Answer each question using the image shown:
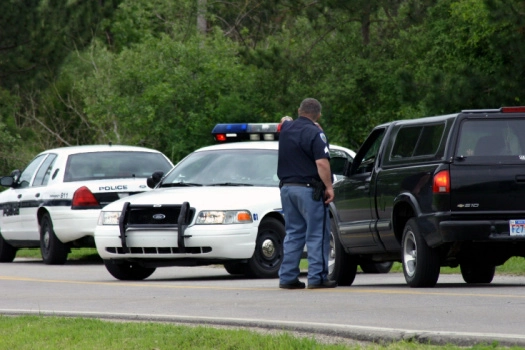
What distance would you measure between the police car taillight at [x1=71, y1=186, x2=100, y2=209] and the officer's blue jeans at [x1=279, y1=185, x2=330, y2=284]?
21.4 feet

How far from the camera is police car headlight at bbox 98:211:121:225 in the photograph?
15.3m

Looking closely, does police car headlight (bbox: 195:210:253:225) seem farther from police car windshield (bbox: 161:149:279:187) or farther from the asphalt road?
police car windshield (bbox: 161:149:279:187)

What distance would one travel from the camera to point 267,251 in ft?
51.1

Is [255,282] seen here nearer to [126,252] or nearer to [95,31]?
[126,252]

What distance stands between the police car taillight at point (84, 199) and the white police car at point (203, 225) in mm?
2927

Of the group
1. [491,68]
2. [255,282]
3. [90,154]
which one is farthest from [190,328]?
[491,68]

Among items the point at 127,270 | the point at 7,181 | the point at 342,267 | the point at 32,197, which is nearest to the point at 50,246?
the point at 32,197

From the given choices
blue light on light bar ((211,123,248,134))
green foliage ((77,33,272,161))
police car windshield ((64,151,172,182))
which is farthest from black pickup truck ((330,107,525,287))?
green foliage ((77,33,272,161))

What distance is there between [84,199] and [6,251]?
3189 millimetres

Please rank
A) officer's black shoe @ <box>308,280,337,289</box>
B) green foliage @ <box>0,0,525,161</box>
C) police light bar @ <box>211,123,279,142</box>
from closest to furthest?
officer's black shoe @ <box>308,280,337,289</box> → police light bar @ <box>211,123,279,142</box> → green foliage @ <box>0,0,525,161</box>

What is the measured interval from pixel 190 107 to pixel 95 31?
55.0 feet

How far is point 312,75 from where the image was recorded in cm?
3966

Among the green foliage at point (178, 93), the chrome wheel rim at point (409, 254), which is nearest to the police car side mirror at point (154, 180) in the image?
the chrome wheel rim at point (409, 254)

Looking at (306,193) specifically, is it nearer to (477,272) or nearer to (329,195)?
(329,195)
